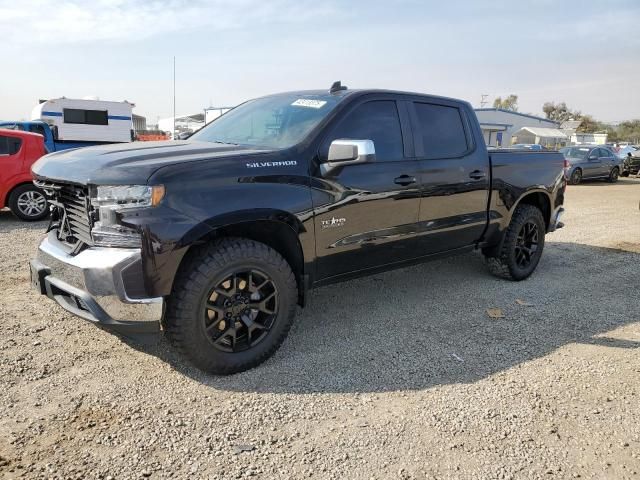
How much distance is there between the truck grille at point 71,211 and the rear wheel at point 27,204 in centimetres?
575

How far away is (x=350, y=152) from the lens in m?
3.43

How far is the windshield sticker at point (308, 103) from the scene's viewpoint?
13.0 feet

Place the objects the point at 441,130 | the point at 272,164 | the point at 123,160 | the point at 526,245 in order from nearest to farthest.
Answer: the point at 123,160 < the point at 272,164 < the point at 441,130 < the point at 526,245

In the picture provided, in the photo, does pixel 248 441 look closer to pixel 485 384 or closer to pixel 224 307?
pixel 224 307

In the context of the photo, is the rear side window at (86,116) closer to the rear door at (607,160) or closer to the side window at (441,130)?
the rear door at (607,160)

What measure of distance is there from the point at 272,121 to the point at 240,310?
162 centimetres

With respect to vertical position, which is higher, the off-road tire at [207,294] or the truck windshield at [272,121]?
the truck windshield at [272,121]

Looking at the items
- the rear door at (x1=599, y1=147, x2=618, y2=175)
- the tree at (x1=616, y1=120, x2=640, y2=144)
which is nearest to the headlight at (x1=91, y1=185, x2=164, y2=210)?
the rear door at (x1=599, y1=147, x2=618, y2=175)

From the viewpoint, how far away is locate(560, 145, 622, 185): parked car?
1871cm

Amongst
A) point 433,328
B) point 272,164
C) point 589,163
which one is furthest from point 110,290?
point 589,163

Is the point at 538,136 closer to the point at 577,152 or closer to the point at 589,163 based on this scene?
the point at 577,152

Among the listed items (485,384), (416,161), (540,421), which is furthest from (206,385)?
(416,161)

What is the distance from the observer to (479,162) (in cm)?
486

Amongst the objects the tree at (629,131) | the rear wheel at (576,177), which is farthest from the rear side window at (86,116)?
the tree at (629,131)
